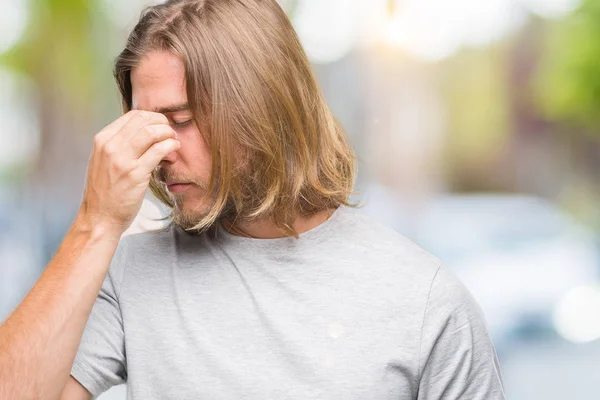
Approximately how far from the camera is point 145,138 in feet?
3.90

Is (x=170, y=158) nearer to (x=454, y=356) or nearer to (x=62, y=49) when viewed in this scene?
(x=454, y=356)

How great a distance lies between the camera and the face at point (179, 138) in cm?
126

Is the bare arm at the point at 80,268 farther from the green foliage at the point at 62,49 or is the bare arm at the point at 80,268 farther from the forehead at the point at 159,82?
the green foliage at the point at 62,49

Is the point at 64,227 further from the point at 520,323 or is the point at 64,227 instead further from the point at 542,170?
the point at 542,170

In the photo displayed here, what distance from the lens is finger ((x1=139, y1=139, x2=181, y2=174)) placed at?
3.91ft

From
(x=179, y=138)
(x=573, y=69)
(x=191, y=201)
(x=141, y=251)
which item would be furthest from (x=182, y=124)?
(x=573, y=69)

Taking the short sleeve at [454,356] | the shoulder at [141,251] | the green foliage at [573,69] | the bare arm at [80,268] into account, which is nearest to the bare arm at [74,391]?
the bare arm at [80,268]

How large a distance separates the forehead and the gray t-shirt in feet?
0.83

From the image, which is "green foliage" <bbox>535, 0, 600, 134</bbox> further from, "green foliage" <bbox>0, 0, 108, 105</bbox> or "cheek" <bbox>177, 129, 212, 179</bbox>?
"cheek" <bbox>177, 129, 212, 179</bbox>

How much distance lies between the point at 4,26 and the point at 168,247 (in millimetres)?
4082

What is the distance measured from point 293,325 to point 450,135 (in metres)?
4.77

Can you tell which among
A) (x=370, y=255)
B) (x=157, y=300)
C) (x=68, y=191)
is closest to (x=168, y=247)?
(x=157, y=300)

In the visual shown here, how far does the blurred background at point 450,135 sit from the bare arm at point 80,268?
3193mm

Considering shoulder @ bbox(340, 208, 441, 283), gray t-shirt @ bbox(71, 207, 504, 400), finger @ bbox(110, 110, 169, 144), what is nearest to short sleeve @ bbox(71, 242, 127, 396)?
gray t-shirt @ bbox(71, 207, 504, 400)
